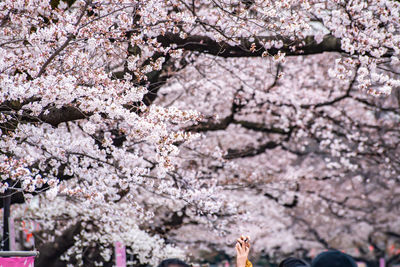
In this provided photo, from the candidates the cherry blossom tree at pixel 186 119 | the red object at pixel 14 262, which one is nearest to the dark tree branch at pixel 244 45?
the cherry blossom tree at pixel 186 119

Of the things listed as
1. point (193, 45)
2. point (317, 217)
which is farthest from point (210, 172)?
point (317, 217)

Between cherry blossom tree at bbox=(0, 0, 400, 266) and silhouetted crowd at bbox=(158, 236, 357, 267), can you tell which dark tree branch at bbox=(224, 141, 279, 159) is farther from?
silhouetted crowd at bbox=(158, 236, 357, 267)

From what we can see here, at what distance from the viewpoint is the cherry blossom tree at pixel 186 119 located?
5965mm

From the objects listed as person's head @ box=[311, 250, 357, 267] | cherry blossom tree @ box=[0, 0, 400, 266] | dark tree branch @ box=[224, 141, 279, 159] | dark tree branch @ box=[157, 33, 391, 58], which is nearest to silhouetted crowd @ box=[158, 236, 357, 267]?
person's head @ box=[311, 250, 357, 267]

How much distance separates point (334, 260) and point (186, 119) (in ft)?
9.48

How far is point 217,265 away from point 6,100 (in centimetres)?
3252

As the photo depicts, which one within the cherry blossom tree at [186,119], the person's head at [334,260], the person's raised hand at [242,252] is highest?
the cherry blossom tree at [186,119]

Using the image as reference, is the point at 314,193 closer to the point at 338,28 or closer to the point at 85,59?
the point at 338,28

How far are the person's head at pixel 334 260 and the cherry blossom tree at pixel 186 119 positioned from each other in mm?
2579

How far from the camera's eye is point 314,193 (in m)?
18.2

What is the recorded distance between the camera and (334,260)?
338 centimetres

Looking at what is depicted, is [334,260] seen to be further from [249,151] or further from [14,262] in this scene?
[249,151]

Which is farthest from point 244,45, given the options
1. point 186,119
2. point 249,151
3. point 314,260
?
point 249,151

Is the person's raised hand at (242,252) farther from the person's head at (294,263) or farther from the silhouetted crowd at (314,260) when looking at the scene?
the person's head at (294,263)
